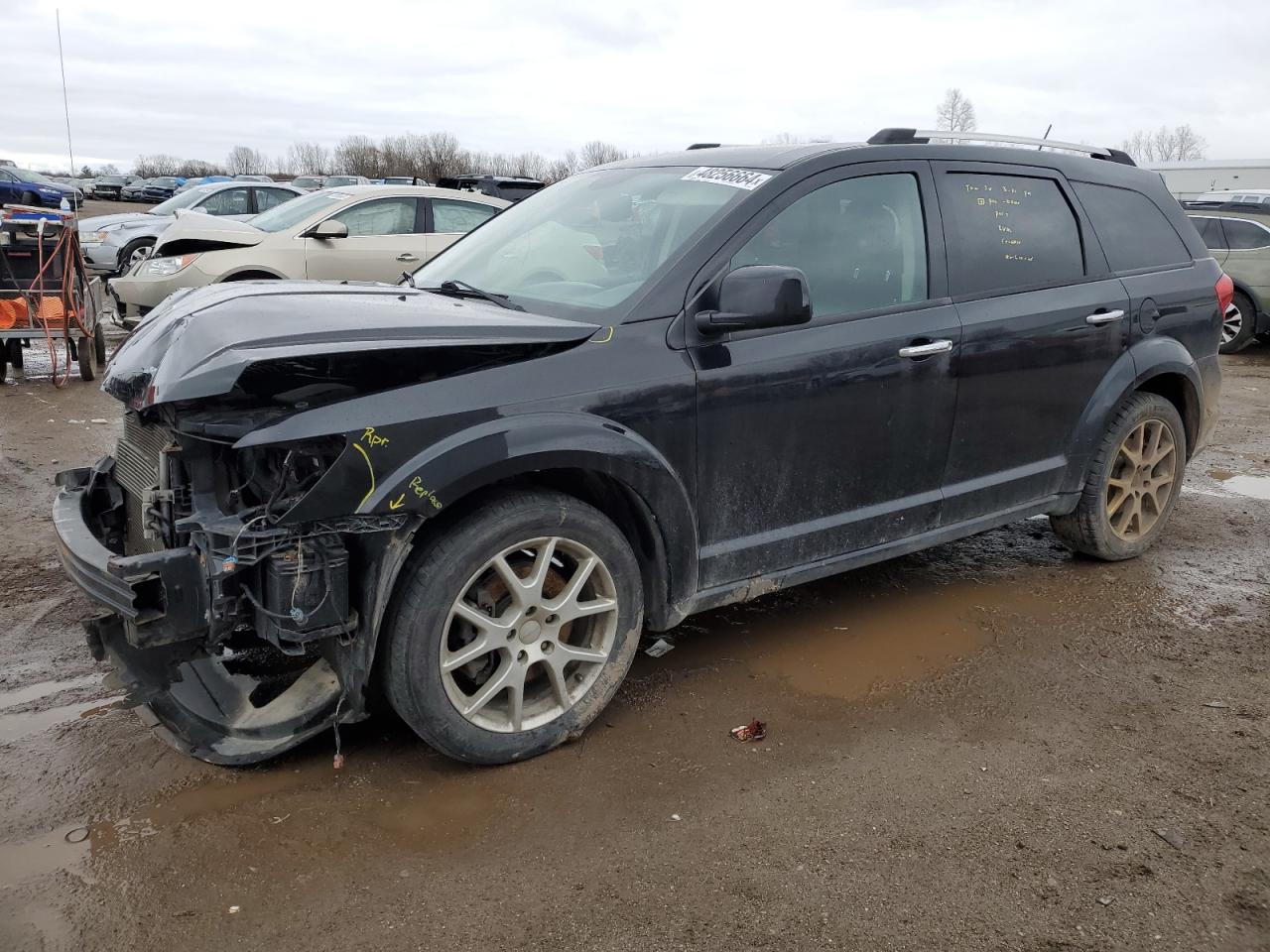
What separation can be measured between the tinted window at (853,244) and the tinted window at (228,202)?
15812 mm

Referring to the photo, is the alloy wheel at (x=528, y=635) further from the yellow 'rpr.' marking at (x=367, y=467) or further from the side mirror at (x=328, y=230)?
the side mirror at (x=328, y=230)

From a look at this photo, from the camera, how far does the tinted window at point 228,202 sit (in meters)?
17.3

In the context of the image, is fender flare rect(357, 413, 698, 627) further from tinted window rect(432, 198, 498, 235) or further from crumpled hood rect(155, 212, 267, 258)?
crumpled hood rect(155, 212, 267, 258)

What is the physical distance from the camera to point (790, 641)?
412cm

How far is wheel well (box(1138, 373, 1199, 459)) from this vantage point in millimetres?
4871

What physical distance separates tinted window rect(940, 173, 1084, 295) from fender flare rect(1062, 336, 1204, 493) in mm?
489

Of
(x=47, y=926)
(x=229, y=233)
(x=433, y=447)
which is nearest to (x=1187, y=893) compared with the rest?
(x=433, y=447)

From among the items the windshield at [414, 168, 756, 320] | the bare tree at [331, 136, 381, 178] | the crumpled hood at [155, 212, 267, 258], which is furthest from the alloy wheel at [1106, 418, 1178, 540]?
the bare tree at [331, 136, 381, 178]

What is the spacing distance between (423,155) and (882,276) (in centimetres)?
7266

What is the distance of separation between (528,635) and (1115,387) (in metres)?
3.02

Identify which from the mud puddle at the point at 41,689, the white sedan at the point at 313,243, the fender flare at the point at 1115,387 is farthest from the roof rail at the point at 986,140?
the white sedan at the point at 313,243

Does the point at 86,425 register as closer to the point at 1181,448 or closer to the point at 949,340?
the point at 949,340

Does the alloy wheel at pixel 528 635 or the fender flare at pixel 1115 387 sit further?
the fender flare at pixel 1115 387

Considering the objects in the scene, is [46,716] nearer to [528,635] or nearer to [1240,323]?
[528,635]
